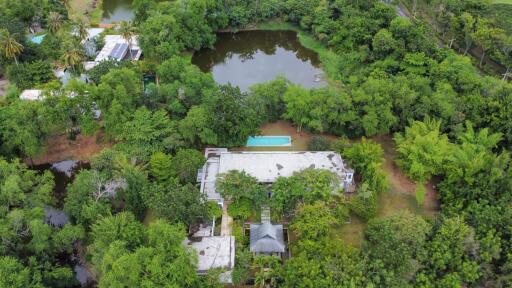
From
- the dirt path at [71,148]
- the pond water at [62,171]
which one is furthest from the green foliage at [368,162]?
the pond water at [62,171]

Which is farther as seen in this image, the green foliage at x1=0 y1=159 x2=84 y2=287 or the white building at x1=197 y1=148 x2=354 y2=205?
the white building at x1=197 y1=148 x2=354 y2=205

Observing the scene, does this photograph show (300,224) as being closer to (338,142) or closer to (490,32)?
(338,142)

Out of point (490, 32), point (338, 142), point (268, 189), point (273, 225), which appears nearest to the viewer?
point (273, 225)

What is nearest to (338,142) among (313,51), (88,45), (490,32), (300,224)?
(300,224)

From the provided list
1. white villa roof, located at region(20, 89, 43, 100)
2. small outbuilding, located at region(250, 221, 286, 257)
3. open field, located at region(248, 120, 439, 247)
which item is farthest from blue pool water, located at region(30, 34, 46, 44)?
small outbuilding, located at region(250, 221, 286, 257)

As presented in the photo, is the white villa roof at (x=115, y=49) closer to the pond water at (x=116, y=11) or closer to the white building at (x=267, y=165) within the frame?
the pond water at (x=116, y=11)

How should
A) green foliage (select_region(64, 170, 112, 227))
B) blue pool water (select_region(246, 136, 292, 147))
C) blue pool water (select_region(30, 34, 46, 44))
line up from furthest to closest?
blue pool water (select_region(30, 34, 46, 44)) → blue pool water (select_region(246, 136, 292, 147)) → green foliage (select_region(64, 170, 112, 227))

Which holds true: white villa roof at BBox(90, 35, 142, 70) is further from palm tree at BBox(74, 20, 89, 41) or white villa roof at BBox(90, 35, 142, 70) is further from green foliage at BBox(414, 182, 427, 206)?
green foliage at BBox(414, 182, 427, 206)
